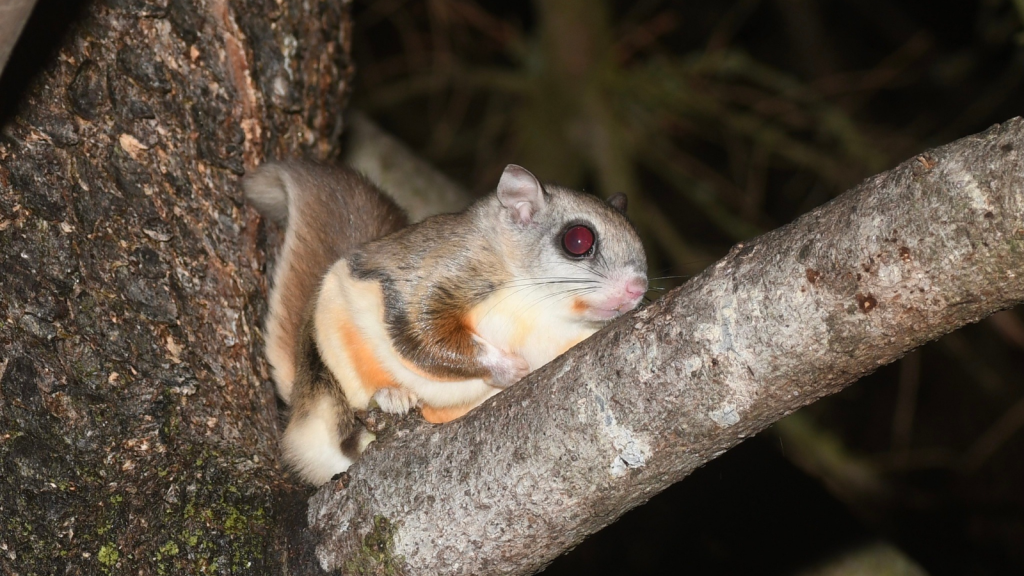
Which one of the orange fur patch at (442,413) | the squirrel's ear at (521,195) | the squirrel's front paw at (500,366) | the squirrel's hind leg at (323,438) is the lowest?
the squirrel's hind leg at (323,438)

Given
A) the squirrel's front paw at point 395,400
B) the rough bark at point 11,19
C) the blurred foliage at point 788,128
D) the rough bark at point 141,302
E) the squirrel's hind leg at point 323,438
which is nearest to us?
the rough bark at point 11,19

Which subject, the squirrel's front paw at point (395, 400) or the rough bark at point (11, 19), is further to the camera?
the squirrel's front paw at point (395, 400)

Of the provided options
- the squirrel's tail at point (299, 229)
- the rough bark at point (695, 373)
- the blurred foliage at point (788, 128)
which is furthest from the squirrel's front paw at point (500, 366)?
the blurred foliage at point (788, 128)

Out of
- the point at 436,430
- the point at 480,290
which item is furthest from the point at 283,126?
the point at 436,430

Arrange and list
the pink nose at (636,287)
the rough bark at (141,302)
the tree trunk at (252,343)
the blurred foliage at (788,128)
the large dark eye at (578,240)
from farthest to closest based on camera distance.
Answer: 1. the blurred foliage at (788,128)
2. the large dark eye at (578,240)
3. the pink nose at (636,287)
4. the rough bark at (141,302)
5. the tree trunk at (252,343)

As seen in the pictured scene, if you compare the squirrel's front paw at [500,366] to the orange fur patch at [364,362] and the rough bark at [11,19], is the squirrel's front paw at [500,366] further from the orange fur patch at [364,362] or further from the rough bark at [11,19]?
the rough bark at [11,19]

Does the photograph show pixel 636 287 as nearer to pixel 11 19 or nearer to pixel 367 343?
pixel 367 343

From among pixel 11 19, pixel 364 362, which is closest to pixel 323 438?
pixel 364 362

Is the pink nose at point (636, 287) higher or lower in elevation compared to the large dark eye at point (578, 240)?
higher
